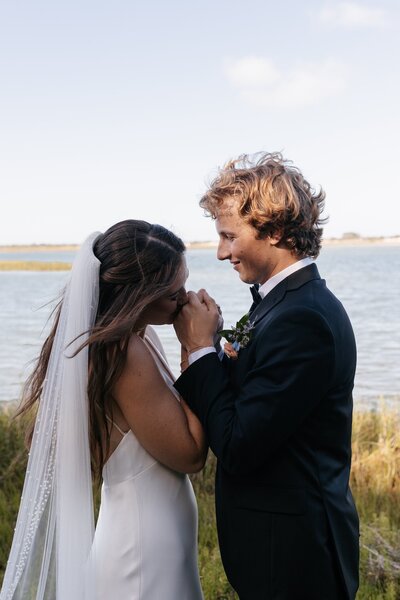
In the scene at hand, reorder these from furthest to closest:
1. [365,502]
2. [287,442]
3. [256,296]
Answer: [365,502] → [256,296] → [287,442]

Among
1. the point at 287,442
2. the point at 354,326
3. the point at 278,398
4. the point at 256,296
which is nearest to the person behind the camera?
the point at 278,398

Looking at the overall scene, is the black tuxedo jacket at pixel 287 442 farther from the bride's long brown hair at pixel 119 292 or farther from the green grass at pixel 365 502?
the green grass at pixel 365 502

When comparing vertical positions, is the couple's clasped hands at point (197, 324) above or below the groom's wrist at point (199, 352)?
above

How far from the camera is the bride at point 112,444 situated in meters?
2.91

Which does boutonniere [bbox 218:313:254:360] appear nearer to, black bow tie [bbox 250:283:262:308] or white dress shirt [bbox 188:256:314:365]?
white dress shirt [bbox 188:256:314:365]

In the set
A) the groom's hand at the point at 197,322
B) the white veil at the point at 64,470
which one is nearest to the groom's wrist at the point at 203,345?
the groom's hand at the point at 197,322

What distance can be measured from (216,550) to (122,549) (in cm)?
234

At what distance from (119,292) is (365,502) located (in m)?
4.32

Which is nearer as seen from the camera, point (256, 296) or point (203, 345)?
point (203, 345)

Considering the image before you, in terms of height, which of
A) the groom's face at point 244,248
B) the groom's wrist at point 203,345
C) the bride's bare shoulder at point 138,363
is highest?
the groom's face at point 244,248

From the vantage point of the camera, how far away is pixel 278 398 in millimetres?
2564

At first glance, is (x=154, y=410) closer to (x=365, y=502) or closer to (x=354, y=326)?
(x=365, y=502)

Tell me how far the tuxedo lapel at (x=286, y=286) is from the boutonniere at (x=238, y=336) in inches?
1.9

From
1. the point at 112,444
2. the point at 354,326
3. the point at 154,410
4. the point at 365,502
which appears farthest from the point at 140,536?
the point at 354,326
